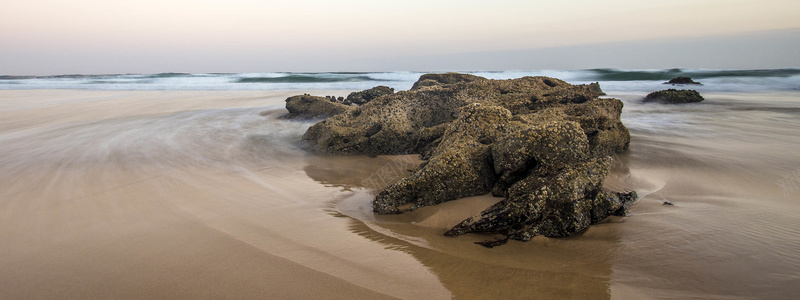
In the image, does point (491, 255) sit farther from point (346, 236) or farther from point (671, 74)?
point (671, 74)

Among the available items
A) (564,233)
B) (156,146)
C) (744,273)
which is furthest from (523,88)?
(156,146)

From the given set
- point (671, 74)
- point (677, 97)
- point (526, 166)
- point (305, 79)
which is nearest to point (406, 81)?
point (305, 79)

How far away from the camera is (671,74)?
91.9ft

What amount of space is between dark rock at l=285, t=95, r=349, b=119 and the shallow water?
3.33 metres

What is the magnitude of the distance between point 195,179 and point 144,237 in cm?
165

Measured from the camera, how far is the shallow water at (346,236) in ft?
6.75

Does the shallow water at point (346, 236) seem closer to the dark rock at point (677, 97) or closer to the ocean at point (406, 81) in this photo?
the dark rock at point (677, 97)

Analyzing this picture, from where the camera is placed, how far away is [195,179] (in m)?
4.30

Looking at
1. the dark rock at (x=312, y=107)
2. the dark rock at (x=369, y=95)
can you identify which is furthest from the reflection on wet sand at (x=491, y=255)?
the dark rock at (x=369, y=95)

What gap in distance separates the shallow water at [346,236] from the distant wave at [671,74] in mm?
25793

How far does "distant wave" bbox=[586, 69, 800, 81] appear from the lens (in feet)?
81.7

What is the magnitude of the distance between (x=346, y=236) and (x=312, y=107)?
631cm

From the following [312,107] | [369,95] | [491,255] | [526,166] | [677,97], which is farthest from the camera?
[677,97]

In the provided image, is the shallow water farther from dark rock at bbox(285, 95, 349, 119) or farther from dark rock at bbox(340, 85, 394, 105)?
dark rock at bbox(340, 85, 394, 105)
